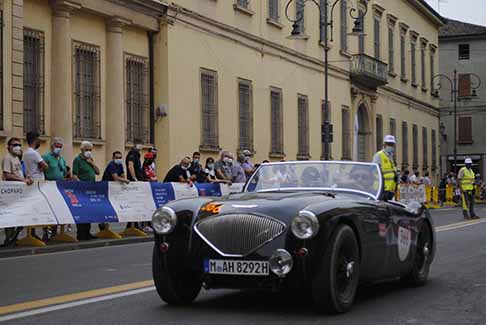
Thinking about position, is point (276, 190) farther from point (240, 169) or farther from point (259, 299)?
point (240, 169)

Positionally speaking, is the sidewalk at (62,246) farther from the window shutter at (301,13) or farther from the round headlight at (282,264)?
the window shutter at (301,13)

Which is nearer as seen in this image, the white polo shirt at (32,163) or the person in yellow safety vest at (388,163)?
the person in yellow safety vest at (388,163)

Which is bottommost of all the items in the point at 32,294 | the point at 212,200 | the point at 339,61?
the point at 32,294

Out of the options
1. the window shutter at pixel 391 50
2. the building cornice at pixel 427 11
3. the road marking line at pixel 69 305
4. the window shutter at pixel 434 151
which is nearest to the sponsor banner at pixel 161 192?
the road marking line at pixel 69 305

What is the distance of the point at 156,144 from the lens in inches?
1096

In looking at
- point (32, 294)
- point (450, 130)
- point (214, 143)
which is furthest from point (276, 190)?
point (450, 130)

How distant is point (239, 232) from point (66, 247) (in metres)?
9.43

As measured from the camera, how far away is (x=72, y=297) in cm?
980

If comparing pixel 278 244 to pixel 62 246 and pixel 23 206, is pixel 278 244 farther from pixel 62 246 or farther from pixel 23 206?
pixel 62 246

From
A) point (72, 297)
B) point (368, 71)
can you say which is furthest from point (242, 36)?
point (72, 297)

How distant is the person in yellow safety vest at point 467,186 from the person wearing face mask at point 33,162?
1297 centimetres

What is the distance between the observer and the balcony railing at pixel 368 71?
44.6 m

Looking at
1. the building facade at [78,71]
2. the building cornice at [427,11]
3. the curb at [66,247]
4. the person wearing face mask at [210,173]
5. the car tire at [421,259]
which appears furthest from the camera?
the building cornice at [427,11]

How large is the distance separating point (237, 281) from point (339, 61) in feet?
116
